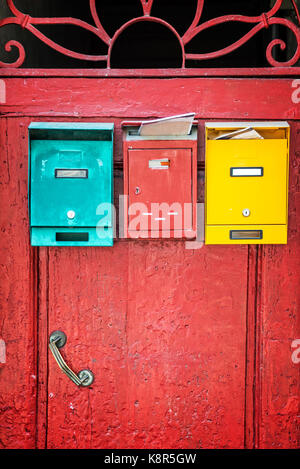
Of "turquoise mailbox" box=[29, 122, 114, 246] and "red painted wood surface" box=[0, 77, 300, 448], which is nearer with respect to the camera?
"turquoise mailbox" box=[29, 122, 114, 246]

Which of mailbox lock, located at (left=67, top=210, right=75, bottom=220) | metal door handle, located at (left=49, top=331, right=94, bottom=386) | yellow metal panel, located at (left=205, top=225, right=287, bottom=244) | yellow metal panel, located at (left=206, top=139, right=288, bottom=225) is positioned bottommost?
metal door handle, located at (left=49, top=331, right=94, bottom=386)

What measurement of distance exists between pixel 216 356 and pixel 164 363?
252mm

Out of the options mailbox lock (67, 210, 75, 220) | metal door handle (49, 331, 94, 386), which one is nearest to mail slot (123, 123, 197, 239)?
mailbox lock (67, 210, 75, 220)

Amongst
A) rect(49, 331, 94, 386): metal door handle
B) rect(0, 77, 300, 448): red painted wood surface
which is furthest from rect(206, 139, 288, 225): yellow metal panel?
rect(49, 331, 94, 386): metal door handle

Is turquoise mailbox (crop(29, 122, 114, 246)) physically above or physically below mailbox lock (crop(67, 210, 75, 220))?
above

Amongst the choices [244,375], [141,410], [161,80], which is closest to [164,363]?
[141,410]

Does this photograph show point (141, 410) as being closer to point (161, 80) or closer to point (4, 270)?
point (4, 270)

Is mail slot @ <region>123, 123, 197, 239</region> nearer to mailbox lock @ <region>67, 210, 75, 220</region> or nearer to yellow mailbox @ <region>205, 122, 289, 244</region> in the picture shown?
yellow mailbox @ <region>205, 122, 289, 244</region>

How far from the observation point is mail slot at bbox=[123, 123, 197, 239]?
5.19 ft

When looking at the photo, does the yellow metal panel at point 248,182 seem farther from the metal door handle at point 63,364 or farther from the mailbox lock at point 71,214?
the metal door handle at point 63,364

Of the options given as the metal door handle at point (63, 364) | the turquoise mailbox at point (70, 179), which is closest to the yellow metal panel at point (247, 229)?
the turquoise mailbox at point (70, 179)

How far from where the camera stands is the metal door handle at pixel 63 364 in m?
1.79

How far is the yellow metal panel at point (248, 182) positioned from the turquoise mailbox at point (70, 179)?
43 centimetres

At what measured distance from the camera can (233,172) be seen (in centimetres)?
161
